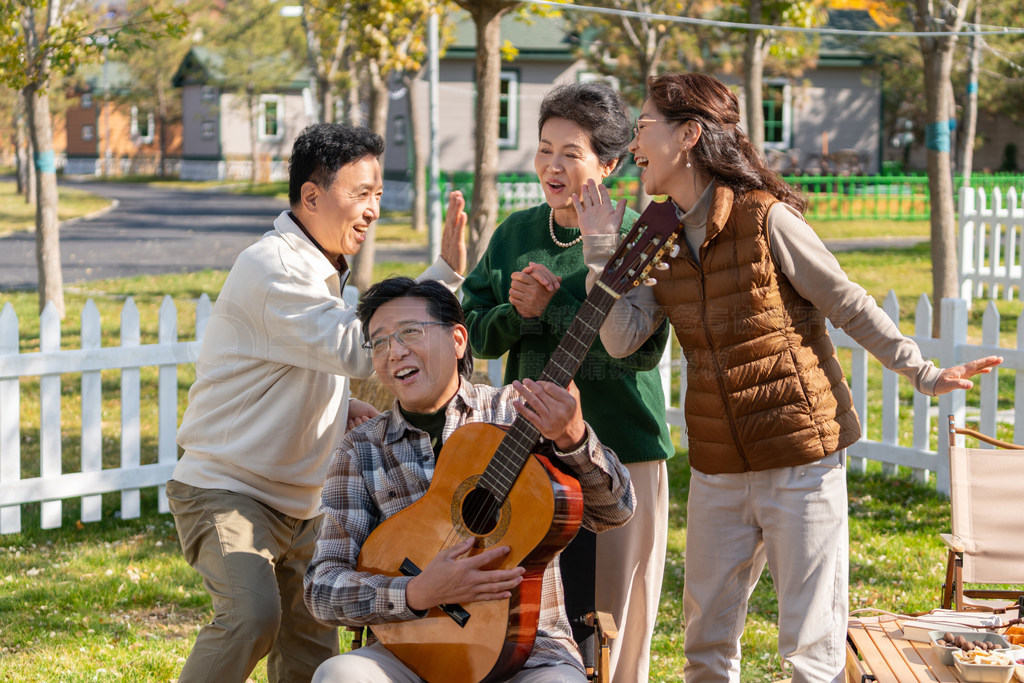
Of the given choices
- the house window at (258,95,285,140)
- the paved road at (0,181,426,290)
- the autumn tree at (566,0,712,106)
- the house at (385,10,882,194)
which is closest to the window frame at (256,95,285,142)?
the house window at (258,95,285,140)

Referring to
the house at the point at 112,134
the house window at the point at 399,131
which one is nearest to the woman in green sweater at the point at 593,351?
the house window at the point at 399,131

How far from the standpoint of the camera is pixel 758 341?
2.89m

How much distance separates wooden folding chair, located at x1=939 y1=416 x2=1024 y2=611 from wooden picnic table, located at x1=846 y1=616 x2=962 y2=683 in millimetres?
471

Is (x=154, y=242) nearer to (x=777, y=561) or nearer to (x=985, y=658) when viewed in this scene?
(x=777, y=561)

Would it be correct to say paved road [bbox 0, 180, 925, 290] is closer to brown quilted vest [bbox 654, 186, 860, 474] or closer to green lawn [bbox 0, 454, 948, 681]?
green lawn [bbox 0, 454, 948, 681]

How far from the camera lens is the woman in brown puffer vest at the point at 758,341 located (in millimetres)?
2871

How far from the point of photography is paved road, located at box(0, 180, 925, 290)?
56.6 ft

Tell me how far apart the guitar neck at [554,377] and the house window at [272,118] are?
4428 centimetres

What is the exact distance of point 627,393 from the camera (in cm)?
322

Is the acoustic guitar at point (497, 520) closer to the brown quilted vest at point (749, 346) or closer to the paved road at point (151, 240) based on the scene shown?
the brown quilted vest at point (749, 346)

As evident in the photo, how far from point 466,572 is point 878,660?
53.0 inches

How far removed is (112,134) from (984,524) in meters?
59.9

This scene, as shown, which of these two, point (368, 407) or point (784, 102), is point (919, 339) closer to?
point (368, 407)

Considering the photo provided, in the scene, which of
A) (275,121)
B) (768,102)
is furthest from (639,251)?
(275,121)
